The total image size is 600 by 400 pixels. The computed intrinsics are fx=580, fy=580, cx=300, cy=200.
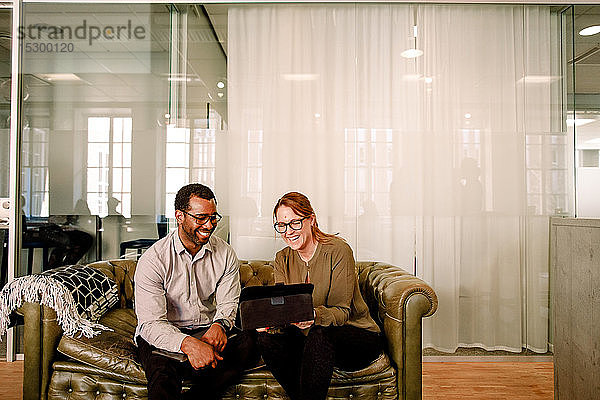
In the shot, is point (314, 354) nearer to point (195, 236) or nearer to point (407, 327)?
point (407, 327)

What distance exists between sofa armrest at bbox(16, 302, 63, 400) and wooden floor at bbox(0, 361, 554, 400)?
2.12 feet

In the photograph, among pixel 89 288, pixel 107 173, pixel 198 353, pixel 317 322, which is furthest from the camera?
pixel 107 173

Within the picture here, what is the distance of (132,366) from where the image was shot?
2.58 m

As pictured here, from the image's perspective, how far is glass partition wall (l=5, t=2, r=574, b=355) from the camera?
4.02 m

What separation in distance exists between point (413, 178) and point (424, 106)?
0.51 m

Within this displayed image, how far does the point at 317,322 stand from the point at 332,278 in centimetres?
26

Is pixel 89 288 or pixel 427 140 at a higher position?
pixel 427 140

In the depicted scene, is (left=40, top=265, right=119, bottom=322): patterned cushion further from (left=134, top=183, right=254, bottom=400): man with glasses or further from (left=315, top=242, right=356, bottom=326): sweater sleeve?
(left=315, top=242, right=356, bottom=326): sweater sleeve

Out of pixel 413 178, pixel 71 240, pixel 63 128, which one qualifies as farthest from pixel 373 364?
pixel 63 128

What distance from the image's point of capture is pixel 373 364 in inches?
104

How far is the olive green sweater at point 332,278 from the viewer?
278 cm

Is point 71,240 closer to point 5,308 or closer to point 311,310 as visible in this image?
point 5,308

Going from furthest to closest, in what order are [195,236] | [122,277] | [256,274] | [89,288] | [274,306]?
[256,274], [122,277], [89,288], [195,236], [274,306]

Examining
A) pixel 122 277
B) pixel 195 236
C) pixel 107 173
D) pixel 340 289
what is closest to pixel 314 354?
pixel 340 289
